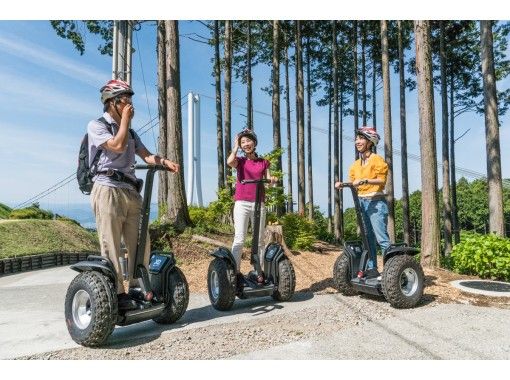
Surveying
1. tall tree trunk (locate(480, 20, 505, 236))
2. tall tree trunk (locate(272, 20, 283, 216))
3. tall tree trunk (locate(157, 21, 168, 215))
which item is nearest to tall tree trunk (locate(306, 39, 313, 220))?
tall tree trunk (locate(272, 20, 283, 216))

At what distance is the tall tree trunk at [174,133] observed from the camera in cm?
870

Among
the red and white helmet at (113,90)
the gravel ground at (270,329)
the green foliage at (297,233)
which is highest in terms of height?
the red and white helmet at (113,90)

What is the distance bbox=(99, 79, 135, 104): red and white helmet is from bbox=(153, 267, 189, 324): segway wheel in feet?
5.15

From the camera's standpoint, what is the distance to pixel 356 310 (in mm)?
4180

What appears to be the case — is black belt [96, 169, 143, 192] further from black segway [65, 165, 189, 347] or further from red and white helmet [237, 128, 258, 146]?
red and white helmet [237, 128, 258, 146]

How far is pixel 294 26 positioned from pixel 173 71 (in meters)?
11.8

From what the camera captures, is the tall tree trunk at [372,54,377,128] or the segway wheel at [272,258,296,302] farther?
the tall tree trunk at [372,54,377,128]

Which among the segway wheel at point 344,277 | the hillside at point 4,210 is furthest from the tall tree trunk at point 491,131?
the hillside at point 4,210

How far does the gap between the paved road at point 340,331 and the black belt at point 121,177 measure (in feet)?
4.06

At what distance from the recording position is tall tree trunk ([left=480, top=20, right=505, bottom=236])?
344 inches

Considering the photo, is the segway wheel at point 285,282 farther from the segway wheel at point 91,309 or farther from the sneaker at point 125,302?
the segway wheel at point 91,309

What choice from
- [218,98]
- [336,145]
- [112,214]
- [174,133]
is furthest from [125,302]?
[336,145]

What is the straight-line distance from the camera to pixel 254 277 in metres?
4.61

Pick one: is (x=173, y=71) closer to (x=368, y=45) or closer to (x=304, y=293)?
(x=304, y=293)
